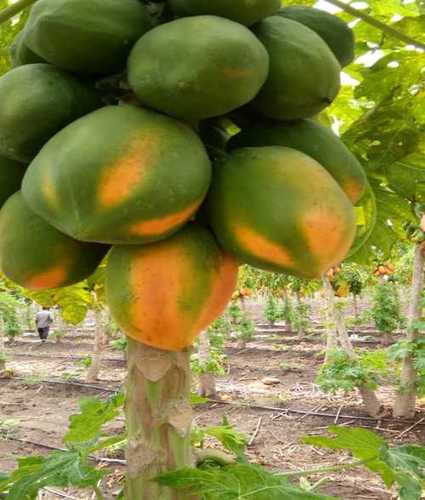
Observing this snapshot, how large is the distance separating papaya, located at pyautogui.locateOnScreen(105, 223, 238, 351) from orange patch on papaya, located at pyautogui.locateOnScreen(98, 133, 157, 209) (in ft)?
0.39

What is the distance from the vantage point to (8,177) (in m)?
1.04

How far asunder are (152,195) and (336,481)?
5873mm

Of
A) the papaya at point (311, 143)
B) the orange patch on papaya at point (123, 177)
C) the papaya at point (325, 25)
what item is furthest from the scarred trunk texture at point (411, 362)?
the orange patch on papaya at point (123, 177)

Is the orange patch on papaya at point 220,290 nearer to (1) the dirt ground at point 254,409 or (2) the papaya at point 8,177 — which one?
(2) the papaya at point 8,177

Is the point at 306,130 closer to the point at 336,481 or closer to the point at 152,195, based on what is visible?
the point at 152,195

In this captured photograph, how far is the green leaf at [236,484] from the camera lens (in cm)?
105

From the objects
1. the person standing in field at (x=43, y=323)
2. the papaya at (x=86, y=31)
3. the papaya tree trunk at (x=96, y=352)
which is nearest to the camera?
the papaya at (x=86, y=31)

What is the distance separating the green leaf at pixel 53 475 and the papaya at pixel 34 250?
1.75 feet

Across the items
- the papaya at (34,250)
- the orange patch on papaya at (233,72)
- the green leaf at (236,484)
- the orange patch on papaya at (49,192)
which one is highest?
the orange patch on papaya at (233,72)

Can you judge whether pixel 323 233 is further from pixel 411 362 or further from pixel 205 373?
pixel 205 373

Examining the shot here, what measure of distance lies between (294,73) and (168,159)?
28 cm

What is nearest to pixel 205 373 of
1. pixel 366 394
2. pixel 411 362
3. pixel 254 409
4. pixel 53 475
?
pixel 254 409

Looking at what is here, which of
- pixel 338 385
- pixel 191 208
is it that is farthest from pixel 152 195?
pixel 338 385

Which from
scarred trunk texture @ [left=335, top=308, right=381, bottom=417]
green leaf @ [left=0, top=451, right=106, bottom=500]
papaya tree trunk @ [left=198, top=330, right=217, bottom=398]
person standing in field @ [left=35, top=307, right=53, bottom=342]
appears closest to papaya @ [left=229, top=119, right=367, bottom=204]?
green leaf @ [left=0, top=451, right=106, bottom=500]
